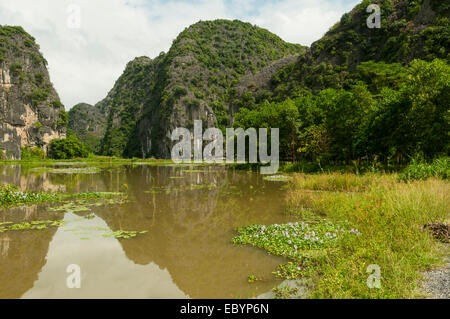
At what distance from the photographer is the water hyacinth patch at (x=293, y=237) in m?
7.76

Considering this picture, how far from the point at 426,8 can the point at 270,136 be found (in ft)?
175

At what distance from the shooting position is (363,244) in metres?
6.85

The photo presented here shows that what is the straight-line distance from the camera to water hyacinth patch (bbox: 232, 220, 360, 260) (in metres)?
7.76

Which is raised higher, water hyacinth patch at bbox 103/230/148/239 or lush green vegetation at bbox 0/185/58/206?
lush green vegetation at bbox 0/185/58/206

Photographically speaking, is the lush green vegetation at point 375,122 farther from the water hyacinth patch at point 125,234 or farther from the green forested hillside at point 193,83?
the green forested hillside at point 193,83

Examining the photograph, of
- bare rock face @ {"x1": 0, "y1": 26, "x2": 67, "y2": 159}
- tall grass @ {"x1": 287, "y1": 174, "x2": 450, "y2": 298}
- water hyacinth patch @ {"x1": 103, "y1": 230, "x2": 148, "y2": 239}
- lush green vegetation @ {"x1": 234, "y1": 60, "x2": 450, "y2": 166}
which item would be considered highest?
bare rock face @ {"x1": 0, "y1": 26, "x2": 67, "y2": 159}

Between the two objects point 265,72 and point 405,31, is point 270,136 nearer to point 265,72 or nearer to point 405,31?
point 405,31

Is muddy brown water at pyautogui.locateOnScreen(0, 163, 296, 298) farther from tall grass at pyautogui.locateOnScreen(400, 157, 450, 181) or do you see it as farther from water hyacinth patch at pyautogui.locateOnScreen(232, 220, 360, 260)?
tall grass at pyautogui.locateOnScreen(400, 157, 450, 181)

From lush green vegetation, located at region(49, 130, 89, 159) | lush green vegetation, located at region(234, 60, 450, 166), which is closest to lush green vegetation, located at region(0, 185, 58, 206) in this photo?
lush green vegetation, located at region(234, 60, 450, 166)

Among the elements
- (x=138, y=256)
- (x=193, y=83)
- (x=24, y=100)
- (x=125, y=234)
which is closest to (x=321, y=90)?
(x=125, y=234)

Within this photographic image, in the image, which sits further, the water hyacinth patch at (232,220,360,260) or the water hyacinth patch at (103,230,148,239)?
Result: the water hyacinth patch at (103,230,148,239)

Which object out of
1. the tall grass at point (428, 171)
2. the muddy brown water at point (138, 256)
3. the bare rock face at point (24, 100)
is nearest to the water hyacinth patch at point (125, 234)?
the muddy brown water at point (138, 256)

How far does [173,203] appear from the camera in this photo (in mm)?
15938

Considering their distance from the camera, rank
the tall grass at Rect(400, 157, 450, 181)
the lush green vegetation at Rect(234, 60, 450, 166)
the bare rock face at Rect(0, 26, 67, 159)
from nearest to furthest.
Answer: the tall grass at Rect(400, 157, 450, 181) < the lush green vegetation at Rect(234, 60, 450, 166) < the bare rock face at Rect(0, 26, 67, 159)
